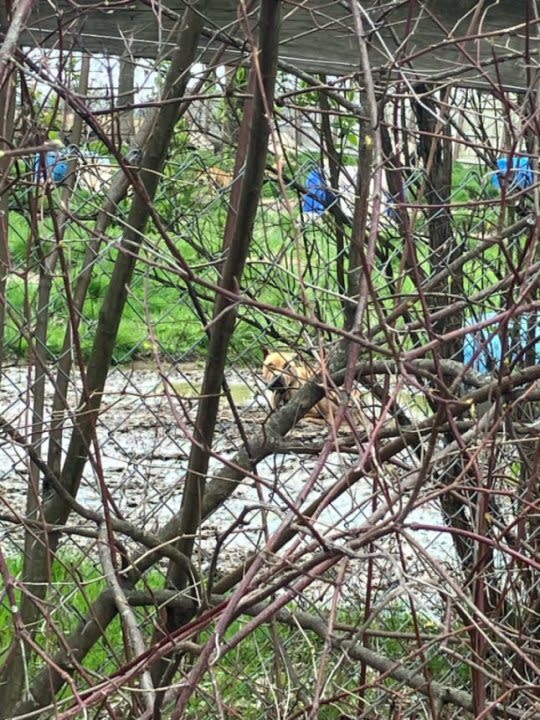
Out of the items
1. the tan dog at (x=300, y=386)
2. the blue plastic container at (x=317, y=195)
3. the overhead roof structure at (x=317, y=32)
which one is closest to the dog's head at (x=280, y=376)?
the tan dog at (x=300, y=386)

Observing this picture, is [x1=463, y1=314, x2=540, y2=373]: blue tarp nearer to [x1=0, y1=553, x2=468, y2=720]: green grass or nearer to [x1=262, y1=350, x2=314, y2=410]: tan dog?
[x1=262, y1=350, x2=314, y2=410]: tan dog

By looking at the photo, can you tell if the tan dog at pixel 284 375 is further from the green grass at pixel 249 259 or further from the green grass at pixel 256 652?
the green grass at pixel 256 652

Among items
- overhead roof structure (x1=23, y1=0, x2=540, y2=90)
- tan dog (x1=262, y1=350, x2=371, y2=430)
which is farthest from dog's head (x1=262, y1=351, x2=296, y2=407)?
overhead roof structure (x1=23, y1=0, x2=540, y2=90)

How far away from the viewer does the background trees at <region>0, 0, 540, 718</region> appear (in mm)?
1479

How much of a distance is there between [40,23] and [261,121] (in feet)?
2.56

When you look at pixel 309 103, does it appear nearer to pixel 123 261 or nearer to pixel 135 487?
pixel 123 261

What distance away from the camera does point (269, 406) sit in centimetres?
272

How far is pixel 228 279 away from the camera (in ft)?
6.44

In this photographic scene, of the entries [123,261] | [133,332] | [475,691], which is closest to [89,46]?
[123,261]

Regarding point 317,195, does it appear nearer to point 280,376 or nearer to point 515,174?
point 280,376

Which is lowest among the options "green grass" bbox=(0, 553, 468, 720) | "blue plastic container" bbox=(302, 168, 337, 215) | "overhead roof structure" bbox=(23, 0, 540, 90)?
"green grass" bbox=(0, 553, 468, 720)

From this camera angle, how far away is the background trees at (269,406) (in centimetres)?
148

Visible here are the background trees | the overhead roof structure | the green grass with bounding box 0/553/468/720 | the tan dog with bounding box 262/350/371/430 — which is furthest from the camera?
the green grass with bounding box 0/553/468/720

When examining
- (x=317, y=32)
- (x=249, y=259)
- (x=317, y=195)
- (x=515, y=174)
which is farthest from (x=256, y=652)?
(x=317, y=32)
